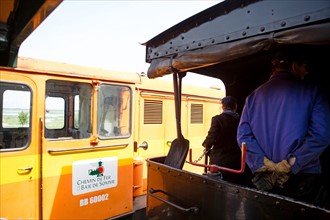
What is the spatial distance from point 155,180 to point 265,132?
45.1 inches

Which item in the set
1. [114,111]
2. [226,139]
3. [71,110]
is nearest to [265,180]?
[226,139]

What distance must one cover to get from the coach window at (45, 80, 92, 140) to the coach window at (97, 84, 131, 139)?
188 mm

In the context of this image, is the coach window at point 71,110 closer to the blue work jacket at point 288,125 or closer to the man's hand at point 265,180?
the blue work jacket at point 288,125

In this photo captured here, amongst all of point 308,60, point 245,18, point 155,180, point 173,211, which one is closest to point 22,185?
point 155,180

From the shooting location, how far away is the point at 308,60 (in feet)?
6.70

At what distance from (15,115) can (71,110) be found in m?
0.82

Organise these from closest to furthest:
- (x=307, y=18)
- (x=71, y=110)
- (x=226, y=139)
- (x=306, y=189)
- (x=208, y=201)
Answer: (x=307, y=18)
(x=306, y=189)
(x=208, y=201)
(x=226, y=139)
(x=71, y=110)

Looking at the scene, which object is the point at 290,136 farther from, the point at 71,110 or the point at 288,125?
the point at 71,110

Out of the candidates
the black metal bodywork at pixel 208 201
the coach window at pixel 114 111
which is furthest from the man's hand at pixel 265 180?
the coach window at pixel 114 111

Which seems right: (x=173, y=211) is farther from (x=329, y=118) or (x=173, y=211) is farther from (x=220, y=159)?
(x=329, y=118)

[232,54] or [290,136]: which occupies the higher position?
[232,54]

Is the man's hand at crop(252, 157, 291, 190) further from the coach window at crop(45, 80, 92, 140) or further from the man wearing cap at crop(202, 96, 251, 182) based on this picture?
the coach window at crop(45, 80, 92, 140)

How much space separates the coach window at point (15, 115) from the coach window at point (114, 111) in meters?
0.99

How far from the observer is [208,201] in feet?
5.97
